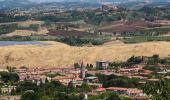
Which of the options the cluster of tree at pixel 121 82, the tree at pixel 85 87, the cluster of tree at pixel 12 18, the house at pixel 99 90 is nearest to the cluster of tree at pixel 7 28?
the cluster of tree at pixel 12 18

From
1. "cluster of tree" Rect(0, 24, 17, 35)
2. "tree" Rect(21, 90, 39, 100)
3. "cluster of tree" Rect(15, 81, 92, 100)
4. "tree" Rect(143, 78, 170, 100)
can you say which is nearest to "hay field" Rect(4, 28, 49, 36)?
"cluster of tree" Rect(0, 24, 17, 35)

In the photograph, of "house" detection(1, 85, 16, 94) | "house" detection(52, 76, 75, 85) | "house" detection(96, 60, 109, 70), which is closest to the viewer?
"house" detection(1, 85, 16, 94)

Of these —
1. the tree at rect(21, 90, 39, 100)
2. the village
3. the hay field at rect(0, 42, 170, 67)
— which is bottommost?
the hay field at rect(0, 42, 170, 67)

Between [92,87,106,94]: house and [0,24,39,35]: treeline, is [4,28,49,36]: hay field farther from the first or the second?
[92,87,106,94]: house

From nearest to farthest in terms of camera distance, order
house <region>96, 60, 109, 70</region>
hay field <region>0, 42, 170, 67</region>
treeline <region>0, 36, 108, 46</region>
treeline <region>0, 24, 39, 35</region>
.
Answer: house <region>96, 60, 109, 70</region> < hay field <region>0, 42, 170, 67</region> < treeline <region>0, 36, 108, 46</region> < treeline <region>0, 24, 39, 35</region>

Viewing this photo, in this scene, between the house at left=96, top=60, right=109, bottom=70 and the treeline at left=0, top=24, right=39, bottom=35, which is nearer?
the house at left=96, top=60, right=109, bottom=70

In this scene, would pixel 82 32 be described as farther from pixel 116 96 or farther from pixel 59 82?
pixel 116 96
